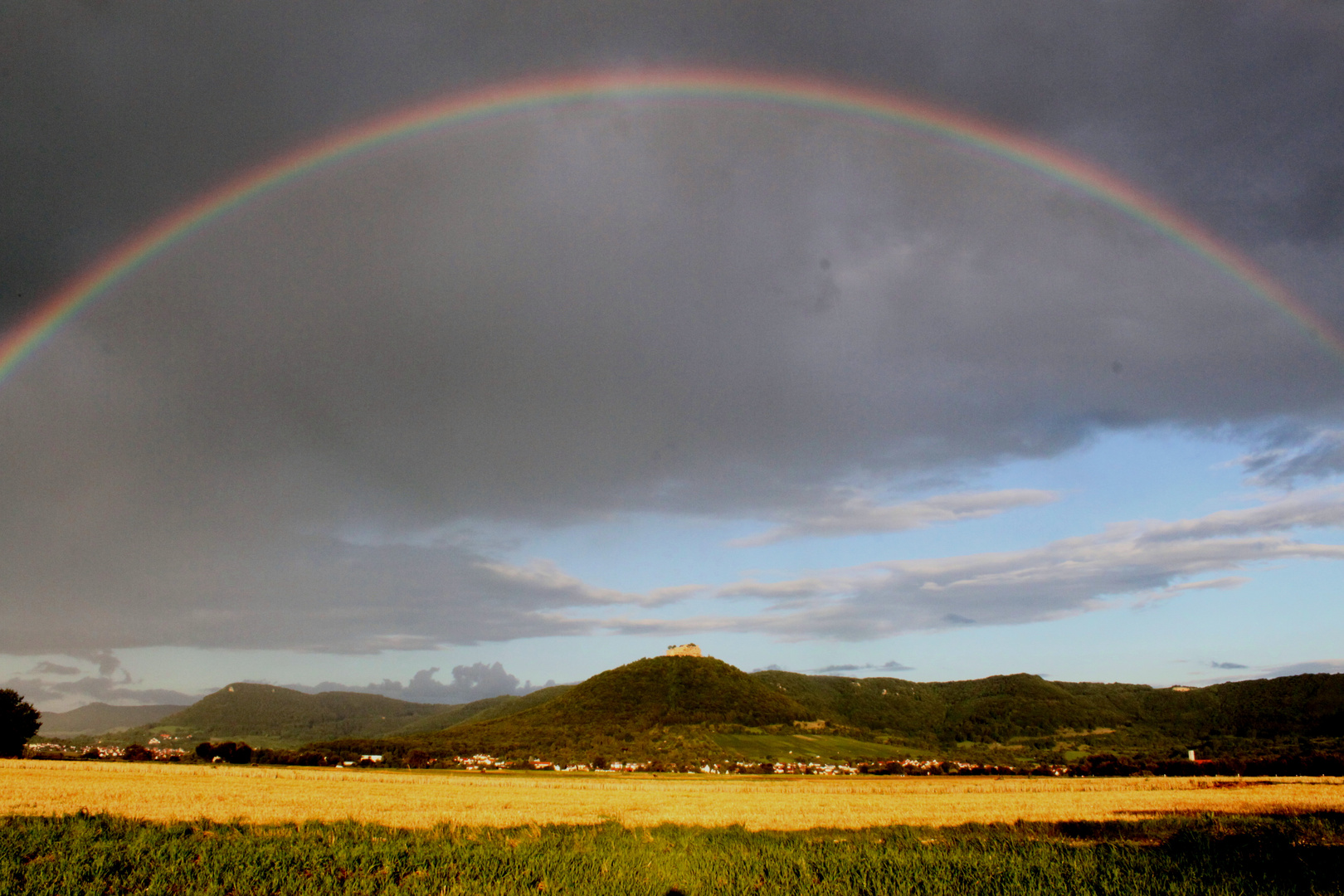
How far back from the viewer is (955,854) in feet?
66.4

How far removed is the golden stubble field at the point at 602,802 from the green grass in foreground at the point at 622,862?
21.4 ft

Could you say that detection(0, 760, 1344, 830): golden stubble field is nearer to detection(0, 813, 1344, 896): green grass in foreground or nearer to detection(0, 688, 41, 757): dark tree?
detection(0, 813, 1344, 896): green grass in foreground

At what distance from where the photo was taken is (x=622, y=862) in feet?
62.5

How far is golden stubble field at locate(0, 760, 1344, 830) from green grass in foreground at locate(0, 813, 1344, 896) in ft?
21.4

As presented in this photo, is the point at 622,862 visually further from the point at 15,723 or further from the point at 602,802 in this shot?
the point at 15,723

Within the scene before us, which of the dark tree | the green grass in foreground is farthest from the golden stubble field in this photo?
the dark tree

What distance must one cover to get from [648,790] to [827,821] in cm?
3051

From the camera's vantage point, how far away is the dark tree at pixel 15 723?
3925 inches

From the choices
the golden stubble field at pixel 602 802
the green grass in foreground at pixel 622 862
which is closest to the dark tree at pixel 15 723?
the golden stubble field at pixel 602 802

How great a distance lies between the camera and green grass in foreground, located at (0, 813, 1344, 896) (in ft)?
51.2

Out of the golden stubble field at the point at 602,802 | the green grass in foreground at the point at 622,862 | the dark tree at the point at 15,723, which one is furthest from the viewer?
the dark tree at the point at 15,723

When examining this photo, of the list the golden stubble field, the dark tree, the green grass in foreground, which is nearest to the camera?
the green grass in foreground

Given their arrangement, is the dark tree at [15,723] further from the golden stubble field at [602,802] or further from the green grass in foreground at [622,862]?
the green grass in foreground at [622,862]

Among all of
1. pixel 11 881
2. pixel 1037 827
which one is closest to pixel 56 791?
→ pixel 11 881
